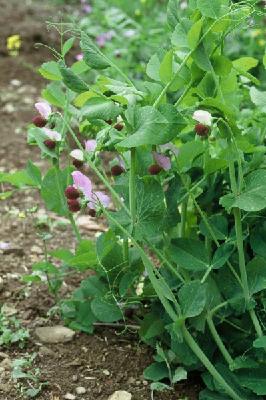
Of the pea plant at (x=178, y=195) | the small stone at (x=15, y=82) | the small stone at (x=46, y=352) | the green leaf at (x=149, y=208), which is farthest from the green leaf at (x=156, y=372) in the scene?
the small stone at (x=15, y=82)

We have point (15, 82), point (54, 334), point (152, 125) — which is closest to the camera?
point (152, 125)

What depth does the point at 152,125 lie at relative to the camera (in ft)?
5.10

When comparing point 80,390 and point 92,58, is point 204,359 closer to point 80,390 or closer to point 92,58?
point 80,390

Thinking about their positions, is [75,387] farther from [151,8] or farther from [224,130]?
[151,8]

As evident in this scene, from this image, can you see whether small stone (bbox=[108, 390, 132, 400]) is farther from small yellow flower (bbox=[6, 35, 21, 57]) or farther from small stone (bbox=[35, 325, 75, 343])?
small yellow flower (bbox=[6, 35, 21, 57])

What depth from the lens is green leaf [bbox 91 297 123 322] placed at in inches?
78.5

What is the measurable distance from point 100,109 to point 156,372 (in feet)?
2.40

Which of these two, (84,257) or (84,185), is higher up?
(84,185)

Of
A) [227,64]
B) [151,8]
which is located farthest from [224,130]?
[151,8]

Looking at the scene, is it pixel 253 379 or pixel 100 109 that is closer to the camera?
pixel 100 109

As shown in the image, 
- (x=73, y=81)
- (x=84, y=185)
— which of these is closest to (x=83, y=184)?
(x=84, y=185)

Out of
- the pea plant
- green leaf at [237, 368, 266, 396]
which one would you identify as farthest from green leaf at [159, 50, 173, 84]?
green leaf at [237, 368, 266, 396]

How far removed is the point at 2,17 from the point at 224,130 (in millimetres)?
4315

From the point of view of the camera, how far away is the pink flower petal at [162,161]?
5.75 feet
